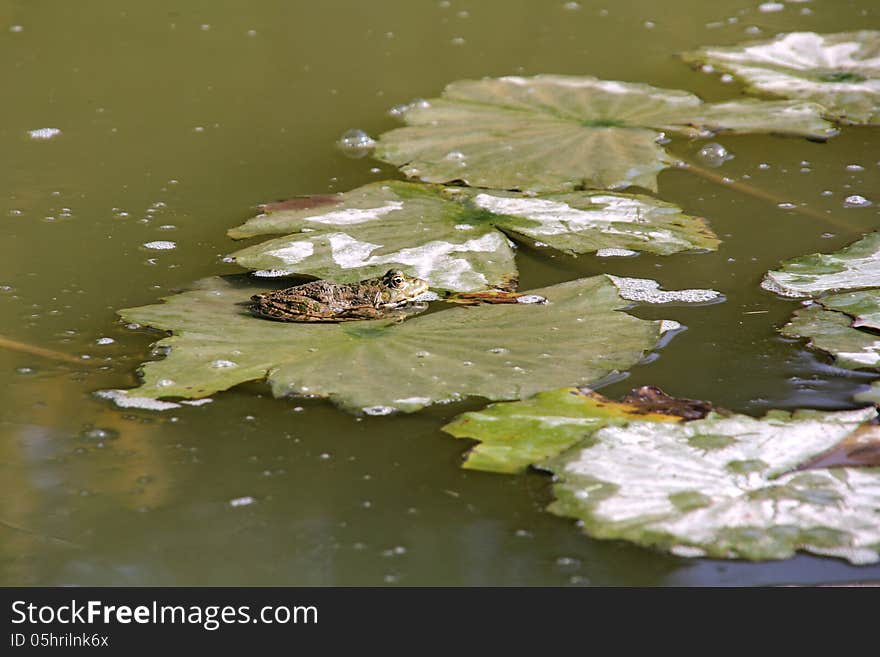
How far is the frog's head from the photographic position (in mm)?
2598

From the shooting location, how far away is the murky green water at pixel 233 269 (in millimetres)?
1815

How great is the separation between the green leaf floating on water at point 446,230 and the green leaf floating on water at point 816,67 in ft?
4.24

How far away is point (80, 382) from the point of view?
2.35 m

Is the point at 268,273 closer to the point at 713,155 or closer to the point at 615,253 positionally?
the point at 615,253

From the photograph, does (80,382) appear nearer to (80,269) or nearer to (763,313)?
(80,269)

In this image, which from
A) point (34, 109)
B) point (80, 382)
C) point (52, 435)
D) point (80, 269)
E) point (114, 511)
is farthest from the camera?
point (34, 109)

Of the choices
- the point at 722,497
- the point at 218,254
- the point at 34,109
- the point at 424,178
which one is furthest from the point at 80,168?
the point at 722,497

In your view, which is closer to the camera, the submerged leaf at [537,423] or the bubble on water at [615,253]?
the submerged leaf at [537,423]

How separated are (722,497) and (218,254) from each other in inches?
68.2

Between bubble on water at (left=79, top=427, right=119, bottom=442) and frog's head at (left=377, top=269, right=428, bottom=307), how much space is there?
2.41 ft

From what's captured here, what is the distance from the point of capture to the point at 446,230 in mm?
3006

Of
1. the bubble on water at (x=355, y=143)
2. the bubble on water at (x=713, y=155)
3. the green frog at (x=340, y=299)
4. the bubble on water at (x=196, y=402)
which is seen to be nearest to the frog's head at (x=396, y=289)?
the green frog at (x=340, y=299)

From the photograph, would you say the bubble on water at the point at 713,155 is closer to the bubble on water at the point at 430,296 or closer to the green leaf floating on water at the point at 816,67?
the green leaf floating on water at the point at 816,67

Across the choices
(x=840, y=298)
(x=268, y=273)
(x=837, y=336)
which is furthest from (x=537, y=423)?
(x=268, y=273)
